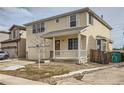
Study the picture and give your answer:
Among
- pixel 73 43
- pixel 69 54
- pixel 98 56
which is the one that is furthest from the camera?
pixel 73 43

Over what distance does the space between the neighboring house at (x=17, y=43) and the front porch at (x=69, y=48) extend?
20.6 ft

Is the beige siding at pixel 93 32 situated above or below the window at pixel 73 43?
above

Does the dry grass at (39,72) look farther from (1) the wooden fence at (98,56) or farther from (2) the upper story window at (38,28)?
(2) the upper story window at (38,28)

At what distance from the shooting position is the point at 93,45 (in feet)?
62.5

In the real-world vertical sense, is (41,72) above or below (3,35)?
below

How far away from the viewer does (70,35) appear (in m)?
18.1

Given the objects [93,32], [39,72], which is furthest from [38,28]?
[39,72]

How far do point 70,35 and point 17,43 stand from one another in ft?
36.1

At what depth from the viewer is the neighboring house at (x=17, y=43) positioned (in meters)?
26.1

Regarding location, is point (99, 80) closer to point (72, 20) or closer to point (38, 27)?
point (72, 20)

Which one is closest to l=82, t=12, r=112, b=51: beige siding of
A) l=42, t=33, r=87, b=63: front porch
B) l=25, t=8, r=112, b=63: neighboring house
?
l=25, t=8, r=112, b=63: neighboring house

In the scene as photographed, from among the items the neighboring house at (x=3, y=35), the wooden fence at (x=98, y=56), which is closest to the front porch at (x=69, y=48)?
the wooden fence at (x=98, y=56)

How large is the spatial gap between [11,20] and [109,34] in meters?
15.9
